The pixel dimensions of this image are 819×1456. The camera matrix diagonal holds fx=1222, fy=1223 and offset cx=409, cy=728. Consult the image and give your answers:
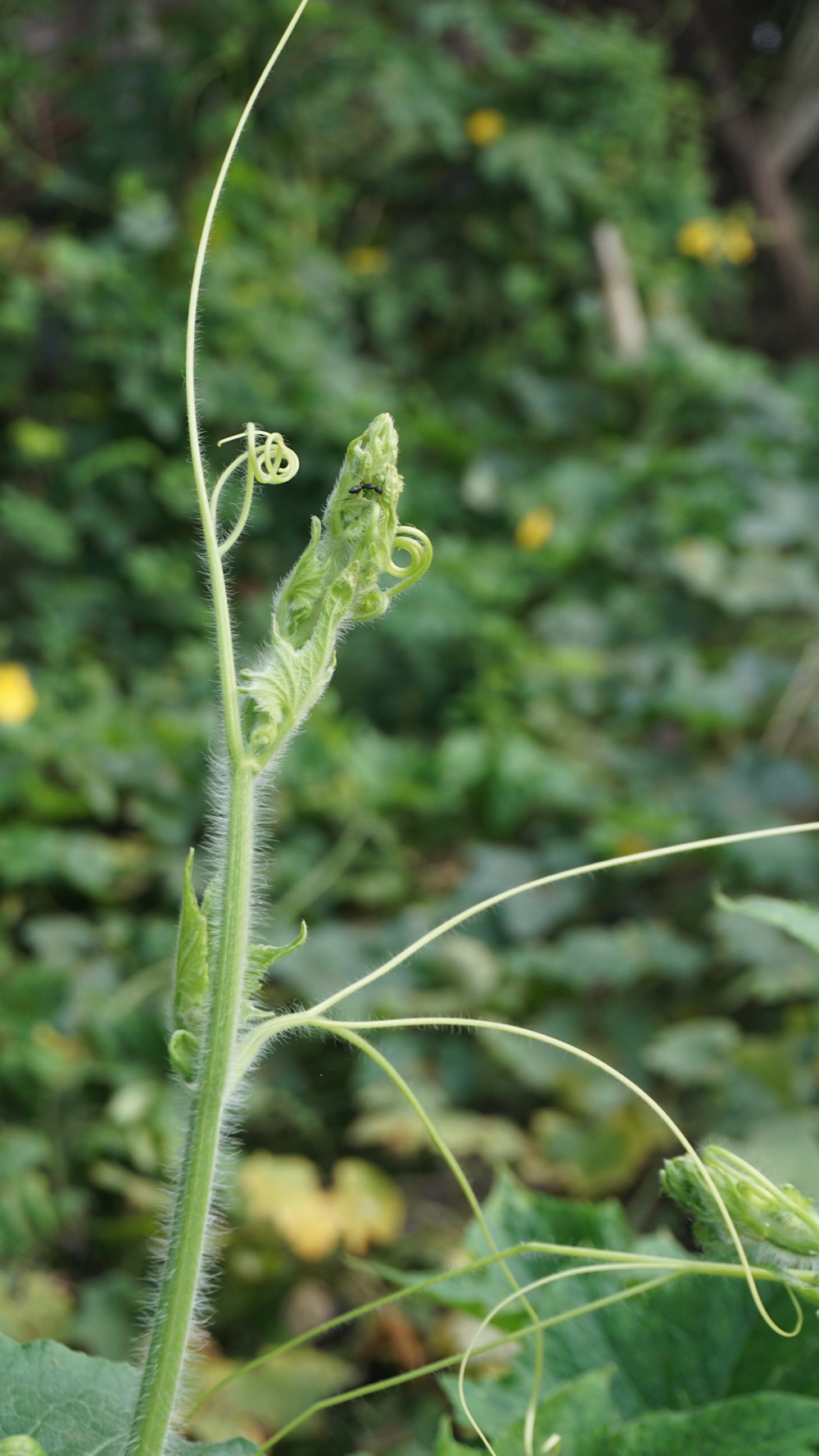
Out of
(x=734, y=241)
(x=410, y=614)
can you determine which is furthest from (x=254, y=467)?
(x=734, y=241)

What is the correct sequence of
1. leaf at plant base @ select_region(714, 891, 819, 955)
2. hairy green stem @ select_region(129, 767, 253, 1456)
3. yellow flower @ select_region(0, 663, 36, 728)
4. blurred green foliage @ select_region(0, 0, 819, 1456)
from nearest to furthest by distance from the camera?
hairy green stem @ select_region(129, 767, 253, 1456), leaf at plant base @ select_region(714, 891, 819, 955), blurred green foliage @ select_region(0, 0, 819, 1456), yellow flower @ select_region(0, 663, 36, 728)

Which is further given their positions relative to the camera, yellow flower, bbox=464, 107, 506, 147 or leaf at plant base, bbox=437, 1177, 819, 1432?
yellow flower, bbox=464, 107, 506, 147

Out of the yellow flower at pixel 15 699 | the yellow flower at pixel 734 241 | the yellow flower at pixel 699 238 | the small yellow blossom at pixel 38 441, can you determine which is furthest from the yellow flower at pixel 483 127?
the yellow flower at pixel 15 699

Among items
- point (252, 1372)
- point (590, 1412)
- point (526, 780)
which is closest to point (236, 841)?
point (590, 1412)

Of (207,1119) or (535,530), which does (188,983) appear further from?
(535,530)

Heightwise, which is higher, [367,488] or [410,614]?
[410,614]

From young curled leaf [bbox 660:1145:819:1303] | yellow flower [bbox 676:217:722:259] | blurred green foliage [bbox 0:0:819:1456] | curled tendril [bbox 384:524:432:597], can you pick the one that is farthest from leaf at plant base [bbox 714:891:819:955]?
yellow flower [bbox 676:217:722:259]

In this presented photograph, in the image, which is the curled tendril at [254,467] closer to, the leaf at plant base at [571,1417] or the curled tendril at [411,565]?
the curled tendril at [411,565]

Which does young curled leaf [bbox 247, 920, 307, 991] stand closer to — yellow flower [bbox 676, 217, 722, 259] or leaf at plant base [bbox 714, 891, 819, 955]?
leaf at plant base [bbox 714, 891, 819, 955]
